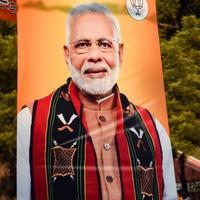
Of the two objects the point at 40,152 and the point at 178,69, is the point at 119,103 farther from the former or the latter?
the point at 178,69

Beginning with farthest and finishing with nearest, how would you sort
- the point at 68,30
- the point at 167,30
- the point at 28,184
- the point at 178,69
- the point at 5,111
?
the point at 167,30
the point at 178,69
the point at 5,111
the point at 68,30
the point at 28,184

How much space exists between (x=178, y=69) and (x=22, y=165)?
11.0 ft

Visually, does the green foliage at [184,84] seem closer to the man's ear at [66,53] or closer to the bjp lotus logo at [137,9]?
the bjp lotus logo at [137,9]

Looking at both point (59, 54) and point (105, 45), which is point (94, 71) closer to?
point (105, 45)

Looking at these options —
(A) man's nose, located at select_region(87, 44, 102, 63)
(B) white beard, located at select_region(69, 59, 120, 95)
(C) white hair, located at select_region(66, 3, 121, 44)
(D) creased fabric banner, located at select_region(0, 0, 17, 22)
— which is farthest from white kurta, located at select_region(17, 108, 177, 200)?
(D) creased fabric banner, located at select_region(0, 0, 17, 22)

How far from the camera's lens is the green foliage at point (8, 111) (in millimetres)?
6623

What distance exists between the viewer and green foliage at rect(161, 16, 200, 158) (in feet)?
22.7

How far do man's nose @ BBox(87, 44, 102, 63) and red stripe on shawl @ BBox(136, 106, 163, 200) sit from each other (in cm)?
69

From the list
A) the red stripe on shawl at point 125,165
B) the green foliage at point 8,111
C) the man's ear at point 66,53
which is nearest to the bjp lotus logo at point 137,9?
the man's ear at point 66,53

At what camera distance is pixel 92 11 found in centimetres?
530

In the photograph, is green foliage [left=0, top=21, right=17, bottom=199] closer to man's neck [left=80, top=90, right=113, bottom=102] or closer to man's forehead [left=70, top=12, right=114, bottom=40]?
man's neck [left=80, top=90, right=113, bottom=102]

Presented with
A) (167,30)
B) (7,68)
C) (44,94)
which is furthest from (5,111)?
(167,30)

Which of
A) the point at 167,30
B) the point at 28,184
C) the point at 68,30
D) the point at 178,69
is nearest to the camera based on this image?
the point at 28,184

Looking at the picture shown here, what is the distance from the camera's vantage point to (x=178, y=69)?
7.36 metres
